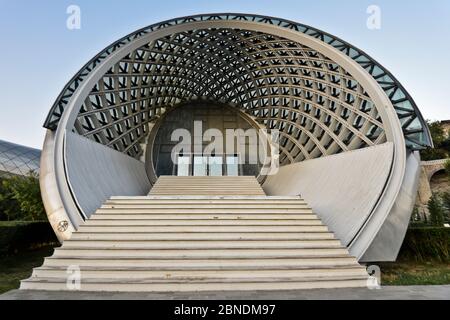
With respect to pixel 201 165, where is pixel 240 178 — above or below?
below

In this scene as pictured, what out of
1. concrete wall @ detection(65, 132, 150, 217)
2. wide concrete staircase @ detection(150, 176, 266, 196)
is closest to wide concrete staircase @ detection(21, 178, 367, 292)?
concrete wall @ detection(65, 132, 150, 217)

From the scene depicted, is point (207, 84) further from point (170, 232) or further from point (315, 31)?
point (170, 232)

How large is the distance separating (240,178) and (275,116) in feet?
23.1

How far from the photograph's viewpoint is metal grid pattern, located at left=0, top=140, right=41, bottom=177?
36.2m

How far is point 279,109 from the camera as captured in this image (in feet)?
69.5

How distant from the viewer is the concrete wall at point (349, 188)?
8047 millimetres

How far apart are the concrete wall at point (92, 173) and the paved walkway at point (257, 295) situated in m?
3.46

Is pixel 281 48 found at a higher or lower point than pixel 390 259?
higher

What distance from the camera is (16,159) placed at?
125 ft

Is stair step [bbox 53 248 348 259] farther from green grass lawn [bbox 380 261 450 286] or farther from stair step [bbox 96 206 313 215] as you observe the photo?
green grass lawn [bbox 380 261 450 286]

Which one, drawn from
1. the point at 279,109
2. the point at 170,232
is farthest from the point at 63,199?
the point at 279,109

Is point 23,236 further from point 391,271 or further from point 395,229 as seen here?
point 391,271

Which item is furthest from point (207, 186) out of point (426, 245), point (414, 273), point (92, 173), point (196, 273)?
point (426, 245)
